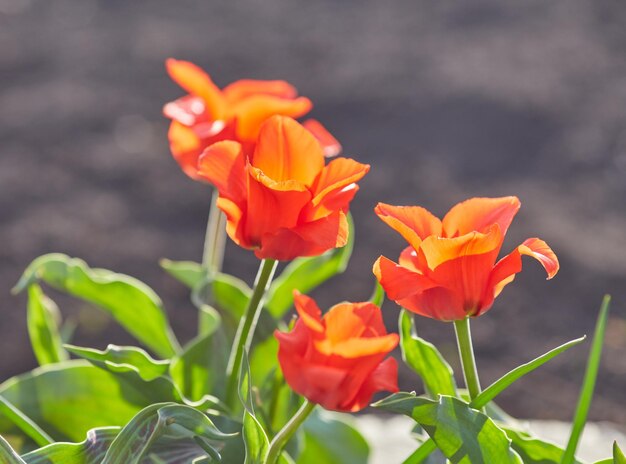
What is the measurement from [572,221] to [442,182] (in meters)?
0.38

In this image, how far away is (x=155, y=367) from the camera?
2.70ft

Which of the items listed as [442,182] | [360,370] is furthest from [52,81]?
[360,370]

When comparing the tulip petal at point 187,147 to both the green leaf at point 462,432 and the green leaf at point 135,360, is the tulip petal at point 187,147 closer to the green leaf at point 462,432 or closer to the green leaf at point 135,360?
the green leaf at point 135,360

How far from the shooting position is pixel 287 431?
2.11ft

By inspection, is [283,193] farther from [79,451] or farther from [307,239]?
[79,451]

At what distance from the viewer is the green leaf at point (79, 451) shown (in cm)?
66

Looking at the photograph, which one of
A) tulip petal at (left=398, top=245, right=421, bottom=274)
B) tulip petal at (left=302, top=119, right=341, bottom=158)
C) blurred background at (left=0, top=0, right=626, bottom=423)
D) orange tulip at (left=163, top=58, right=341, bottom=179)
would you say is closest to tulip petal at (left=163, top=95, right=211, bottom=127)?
orange tulip at (left=163, top=58, right=341, bottom=179)

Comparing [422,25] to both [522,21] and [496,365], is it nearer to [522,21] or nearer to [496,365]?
[522,21]

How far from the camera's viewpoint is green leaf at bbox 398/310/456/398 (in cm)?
75

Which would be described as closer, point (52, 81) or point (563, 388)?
point (563, 388)

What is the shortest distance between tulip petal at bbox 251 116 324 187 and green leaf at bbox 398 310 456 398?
133 millimetres

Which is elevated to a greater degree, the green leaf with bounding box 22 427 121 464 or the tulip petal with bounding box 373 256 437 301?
the tulip petal with bounding box 373 256 437 301

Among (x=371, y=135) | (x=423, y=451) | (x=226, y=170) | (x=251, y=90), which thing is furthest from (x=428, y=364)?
(x=371, y=135)

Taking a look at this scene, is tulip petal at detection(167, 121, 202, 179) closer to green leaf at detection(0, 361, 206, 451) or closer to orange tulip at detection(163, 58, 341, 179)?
orange tulip at detection(163, 58, 341, 179)
